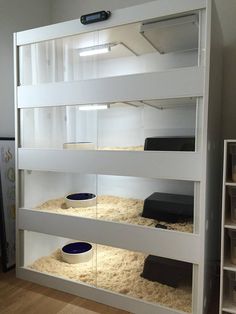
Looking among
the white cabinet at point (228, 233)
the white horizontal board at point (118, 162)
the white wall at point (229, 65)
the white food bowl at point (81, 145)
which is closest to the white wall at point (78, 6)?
the white wall at point (229, 65)

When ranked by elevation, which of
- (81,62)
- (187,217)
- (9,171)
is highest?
(81,62)

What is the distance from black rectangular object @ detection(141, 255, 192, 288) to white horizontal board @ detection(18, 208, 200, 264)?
0.19 meters

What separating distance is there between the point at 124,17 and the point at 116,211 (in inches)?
48.7

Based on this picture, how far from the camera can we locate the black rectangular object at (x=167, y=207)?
1670 mm

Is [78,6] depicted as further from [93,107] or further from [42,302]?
[42,302]

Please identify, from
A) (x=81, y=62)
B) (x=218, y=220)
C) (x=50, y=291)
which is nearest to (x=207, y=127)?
(x=218, y=220)

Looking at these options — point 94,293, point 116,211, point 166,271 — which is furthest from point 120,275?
point 116,211

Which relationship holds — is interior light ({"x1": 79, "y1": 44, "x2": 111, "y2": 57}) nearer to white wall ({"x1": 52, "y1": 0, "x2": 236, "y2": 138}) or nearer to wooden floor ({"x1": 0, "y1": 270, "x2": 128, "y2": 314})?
white wall ({"x1": 52, "y1": 0, "x2": 236, "y2": 138})

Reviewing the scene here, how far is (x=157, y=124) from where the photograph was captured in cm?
192

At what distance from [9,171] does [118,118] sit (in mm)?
1051

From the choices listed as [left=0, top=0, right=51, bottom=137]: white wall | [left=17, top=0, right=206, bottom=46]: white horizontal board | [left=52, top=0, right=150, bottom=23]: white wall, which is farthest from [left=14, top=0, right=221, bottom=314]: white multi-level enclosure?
[left=52, top=0, right=150, bottom=23]: white wall

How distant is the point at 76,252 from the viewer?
2141 millimetres

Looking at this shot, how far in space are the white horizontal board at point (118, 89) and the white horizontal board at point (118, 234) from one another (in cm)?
78

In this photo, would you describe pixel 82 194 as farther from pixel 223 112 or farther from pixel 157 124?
pixel 223 112
